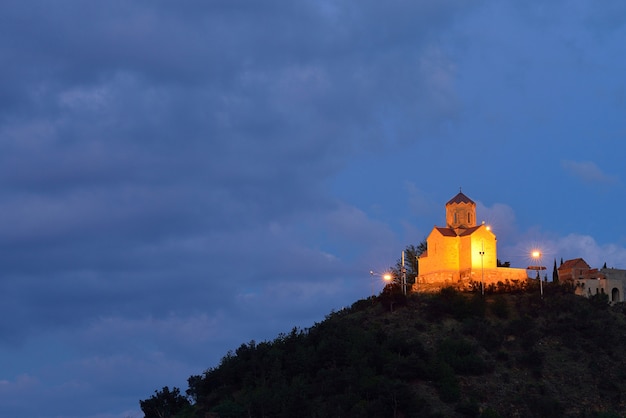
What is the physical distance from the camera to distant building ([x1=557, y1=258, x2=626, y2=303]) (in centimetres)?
9200

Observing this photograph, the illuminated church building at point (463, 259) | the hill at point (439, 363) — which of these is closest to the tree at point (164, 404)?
the hill at point (439, 363)

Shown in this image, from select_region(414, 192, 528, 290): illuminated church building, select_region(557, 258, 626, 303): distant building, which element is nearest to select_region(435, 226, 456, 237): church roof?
select_region(414, 192, 528, 290): illuminated church building

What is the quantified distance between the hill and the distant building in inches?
106

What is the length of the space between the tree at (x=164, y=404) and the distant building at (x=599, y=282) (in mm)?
40687

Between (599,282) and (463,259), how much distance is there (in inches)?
541

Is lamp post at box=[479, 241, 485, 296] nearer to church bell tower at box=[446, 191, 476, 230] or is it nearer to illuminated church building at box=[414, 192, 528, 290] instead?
illuminated church building at box=[414, 192, 528, 290]

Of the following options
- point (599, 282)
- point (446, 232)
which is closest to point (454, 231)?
point (446, 232)

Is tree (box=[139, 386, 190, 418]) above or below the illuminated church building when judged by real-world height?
below

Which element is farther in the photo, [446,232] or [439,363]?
[446,232]

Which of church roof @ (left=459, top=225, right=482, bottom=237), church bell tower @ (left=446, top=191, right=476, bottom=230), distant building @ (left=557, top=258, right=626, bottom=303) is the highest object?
church bell tower @ (left=446, top=191, right=476, bottom=230)

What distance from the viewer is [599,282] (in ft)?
302

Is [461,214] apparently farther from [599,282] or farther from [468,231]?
[599,282]

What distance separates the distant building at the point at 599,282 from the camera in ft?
302

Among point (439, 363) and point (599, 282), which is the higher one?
point (599, 282)
